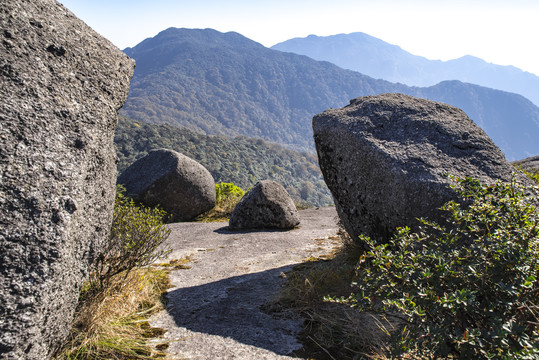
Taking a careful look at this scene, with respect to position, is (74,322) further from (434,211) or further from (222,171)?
(222,171)

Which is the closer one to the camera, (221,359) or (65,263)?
(65,263)

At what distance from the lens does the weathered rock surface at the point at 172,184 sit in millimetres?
13320

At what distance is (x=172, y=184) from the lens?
527 inches

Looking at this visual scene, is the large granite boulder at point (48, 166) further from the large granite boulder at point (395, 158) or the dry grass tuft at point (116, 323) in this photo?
the large granite boulder at point (395, 158)

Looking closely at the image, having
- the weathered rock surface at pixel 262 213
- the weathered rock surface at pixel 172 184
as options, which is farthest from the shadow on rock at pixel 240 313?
the weathered rock surface at pixel 172 184

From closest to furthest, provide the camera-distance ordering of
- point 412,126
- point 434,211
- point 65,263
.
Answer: point 65,263, point 434,211, point 412,126

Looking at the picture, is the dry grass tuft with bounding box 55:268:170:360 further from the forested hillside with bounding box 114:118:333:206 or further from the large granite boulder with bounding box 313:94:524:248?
the forested hillside with bounding box 114:118:333:206

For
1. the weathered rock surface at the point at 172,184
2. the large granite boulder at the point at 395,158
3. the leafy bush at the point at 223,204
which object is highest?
the large granite boulder at the point at 395,158

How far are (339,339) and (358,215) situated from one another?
1.94 meters

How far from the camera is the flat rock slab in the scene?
3.73 metres

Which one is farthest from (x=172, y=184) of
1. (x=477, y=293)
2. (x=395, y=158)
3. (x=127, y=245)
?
(x=477, y=293)

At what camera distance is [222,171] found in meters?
49.1

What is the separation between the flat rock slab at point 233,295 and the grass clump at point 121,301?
0.80 ft

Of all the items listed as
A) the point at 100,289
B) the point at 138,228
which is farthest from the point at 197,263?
the point at 100,289
